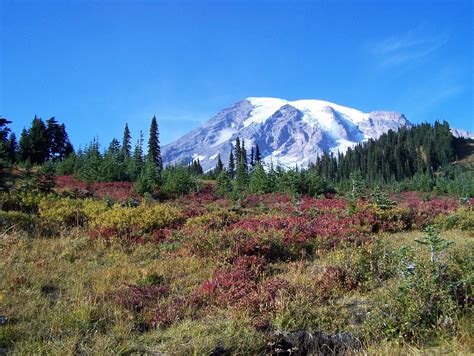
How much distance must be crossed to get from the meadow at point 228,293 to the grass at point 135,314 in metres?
0.02

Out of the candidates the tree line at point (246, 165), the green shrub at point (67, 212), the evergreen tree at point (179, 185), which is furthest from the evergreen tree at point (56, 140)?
the green shrub at point (67, 212)

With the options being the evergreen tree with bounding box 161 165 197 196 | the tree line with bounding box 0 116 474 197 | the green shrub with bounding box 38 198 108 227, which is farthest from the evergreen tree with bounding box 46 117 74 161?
the green shrub with bounding box 38 198 108 227

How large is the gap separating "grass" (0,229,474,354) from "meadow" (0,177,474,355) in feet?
0.07

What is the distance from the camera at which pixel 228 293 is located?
6.36 meters

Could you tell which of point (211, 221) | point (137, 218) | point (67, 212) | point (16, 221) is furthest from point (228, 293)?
point (67, 212)

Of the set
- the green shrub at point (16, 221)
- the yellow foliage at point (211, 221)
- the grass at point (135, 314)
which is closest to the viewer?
the grass at point (135, 314)

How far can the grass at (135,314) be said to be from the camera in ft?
15.0

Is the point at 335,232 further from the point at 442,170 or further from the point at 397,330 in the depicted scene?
the point at 442,170

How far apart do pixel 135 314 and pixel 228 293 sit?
5.40 feet

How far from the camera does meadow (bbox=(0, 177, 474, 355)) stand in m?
4.80

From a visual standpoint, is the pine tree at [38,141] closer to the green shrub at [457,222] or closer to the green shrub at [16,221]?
the green shrub at [16,221]

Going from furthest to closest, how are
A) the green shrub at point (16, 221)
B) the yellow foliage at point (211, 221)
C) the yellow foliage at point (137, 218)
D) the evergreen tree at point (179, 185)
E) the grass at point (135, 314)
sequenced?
the evergreen tree at point (179, 185)
the yellow foliage at point (211, 221)
the yellow foliage at point (137, 218)
the green shrub at point (16, 221)
the grass at point (135, 314)

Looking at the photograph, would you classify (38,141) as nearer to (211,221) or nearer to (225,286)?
→ (211,221)

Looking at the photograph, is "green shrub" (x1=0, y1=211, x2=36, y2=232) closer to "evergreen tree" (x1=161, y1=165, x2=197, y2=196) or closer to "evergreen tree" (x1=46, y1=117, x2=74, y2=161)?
"evergreen tree" (x1=161, y1=165, x2=197, y2=196)
